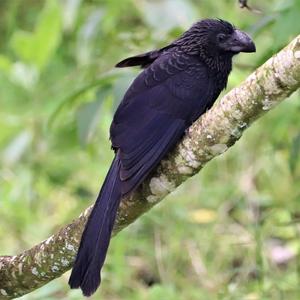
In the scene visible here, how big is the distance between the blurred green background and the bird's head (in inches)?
17.9

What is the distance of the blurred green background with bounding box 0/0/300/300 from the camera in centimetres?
307

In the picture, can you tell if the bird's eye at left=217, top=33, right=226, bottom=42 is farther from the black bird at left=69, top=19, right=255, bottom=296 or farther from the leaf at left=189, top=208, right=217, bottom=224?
the leaf at left=189, top=208, right=217, bottom=224

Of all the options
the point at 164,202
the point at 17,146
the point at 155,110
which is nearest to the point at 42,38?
the point at 17,146

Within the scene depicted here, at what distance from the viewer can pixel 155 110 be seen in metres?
2.20

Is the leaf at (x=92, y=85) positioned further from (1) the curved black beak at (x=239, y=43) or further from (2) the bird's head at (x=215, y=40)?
(1) the curved black beak at (x=239, y=43)

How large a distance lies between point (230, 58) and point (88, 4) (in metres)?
1.86

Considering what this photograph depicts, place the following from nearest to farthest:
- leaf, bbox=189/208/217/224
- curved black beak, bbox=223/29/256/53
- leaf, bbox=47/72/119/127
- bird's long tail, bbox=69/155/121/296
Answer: bird's long tail, bbox=69/155/121/296 < curved black beak, bbox=223/29/256/53 < leaf, bbox=47/72/119/127 < leaf, bbox=189/208/217/224

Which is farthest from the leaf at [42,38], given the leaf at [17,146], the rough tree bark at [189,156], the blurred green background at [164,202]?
the rough tree bark at [189,156]

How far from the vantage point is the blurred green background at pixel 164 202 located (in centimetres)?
307

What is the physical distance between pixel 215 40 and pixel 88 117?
1.73ft

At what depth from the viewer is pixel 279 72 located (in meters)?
1.64

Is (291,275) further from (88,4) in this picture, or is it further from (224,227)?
(88,4)

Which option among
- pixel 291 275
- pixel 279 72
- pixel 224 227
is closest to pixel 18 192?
pixel 224 227

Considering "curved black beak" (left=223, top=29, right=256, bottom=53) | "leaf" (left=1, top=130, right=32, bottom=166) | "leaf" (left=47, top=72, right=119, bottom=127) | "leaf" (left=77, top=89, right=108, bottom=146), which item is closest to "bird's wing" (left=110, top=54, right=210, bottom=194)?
"curved black beak" (left=223, top=29, right=256, bottom=53)
